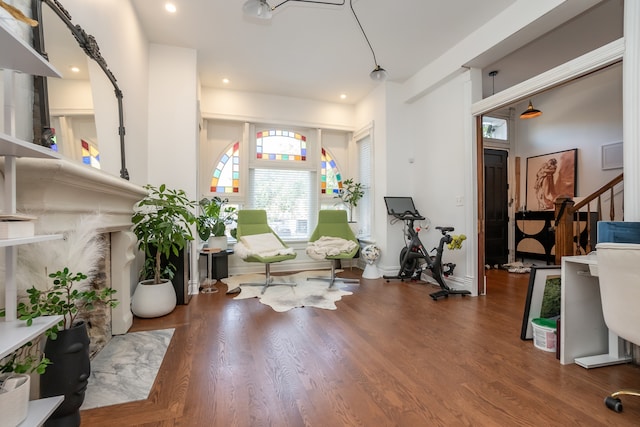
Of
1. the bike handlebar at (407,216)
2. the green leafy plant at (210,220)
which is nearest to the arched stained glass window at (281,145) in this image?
the green leafy plant at (210,220)

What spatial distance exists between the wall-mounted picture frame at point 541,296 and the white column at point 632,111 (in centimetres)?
63

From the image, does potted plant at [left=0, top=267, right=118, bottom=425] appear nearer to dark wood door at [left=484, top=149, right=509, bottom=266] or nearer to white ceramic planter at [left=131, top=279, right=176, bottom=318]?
white ceramic planter at [left=131, top=279, right=176, bottom=318]

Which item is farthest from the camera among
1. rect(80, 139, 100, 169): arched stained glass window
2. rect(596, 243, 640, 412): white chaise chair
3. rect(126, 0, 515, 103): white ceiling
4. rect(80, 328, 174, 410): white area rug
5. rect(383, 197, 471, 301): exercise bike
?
rect(383, 197, 471, 301): exercise bike

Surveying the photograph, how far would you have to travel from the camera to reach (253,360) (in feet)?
6.59

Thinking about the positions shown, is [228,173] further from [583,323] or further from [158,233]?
[583,323]

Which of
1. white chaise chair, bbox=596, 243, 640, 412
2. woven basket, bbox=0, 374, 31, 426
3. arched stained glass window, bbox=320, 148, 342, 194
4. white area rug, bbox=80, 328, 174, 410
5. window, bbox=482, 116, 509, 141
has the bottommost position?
white area rug, bbox=80, 328, 174, 410

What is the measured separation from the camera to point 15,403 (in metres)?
1.00

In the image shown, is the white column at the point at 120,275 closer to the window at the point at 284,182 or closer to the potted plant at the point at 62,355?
the potted plant at the point at 62,355

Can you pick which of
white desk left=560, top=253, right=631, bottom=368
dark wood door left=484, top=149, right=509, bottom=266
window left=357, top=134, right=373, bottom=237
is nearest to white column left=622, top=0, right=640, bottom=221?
white desk left=560, top=253, right=631, bottom=368

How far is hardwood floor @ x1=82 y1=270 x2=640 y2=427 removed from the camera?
144cm

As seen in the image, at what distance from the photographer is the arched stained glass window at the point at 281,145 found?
17.2 feet

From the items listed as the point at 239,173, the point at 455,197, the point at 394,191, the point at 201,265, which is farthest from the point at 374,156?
the point at 201,265

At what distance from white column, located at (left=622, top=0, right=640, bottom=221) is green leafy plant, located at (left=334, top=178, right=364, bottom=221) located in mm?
3564

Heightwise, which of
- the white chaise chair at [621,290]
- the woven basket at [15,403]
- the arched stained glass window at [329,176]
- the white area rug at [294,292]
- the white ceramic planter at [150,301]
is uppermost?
the arched stained glass window at [329,176]
